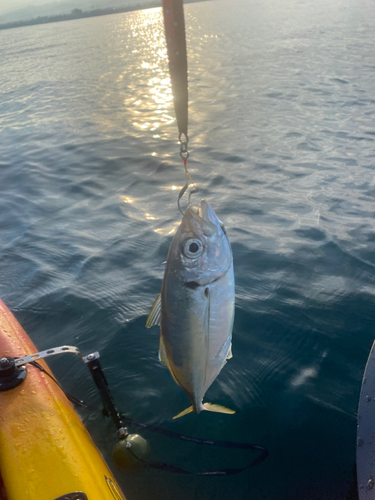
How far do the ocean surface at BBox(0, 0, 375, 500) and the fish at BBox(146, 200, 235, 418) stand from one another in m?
1.32

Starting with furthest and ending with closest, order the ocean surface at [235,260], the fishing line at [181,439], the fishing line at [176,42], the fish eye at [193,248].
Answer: the ocean surface at [235,260], the fishing line at [181,439], the fishing line at [176,42], the fish eye at [193,248]

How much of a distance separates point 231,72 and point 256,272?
22.2 meters

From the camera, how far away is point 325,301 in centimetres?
574

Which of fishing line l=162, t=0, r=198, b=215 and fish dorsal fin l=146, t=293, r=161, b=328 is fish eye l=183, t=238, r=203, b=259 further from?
fishing line l=162, t=0, r=198, b=215

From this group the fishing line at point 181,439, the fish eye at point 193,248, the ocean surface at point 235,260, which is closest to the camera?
the fish eye at point 193,248

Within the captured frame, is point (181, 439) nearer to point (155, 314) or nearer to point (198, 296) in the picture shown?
point (155, 314)

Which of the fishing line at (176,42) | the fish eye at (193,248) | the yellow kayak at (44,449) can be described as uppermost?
the fishing line at (176,42)

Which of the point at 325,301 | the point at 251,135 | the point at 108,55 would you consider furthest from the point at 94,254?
the point at 108,55

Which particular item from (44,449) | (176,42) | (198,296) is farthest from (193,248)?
(44,449)

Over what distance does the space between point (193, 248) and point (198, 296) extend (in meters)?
0.33

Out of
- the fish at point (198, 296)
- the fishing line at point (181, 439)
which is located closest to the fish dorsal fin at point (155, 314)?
the fish at point (198, 296)

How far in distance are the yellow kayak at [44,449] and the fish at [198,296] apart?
107 centimetres

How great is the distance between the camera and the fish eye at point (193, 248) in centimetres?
257

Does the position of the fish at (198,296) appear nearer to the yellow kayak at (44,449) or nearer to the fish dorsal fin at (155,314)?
the fish dorsal fin at (155,314)
